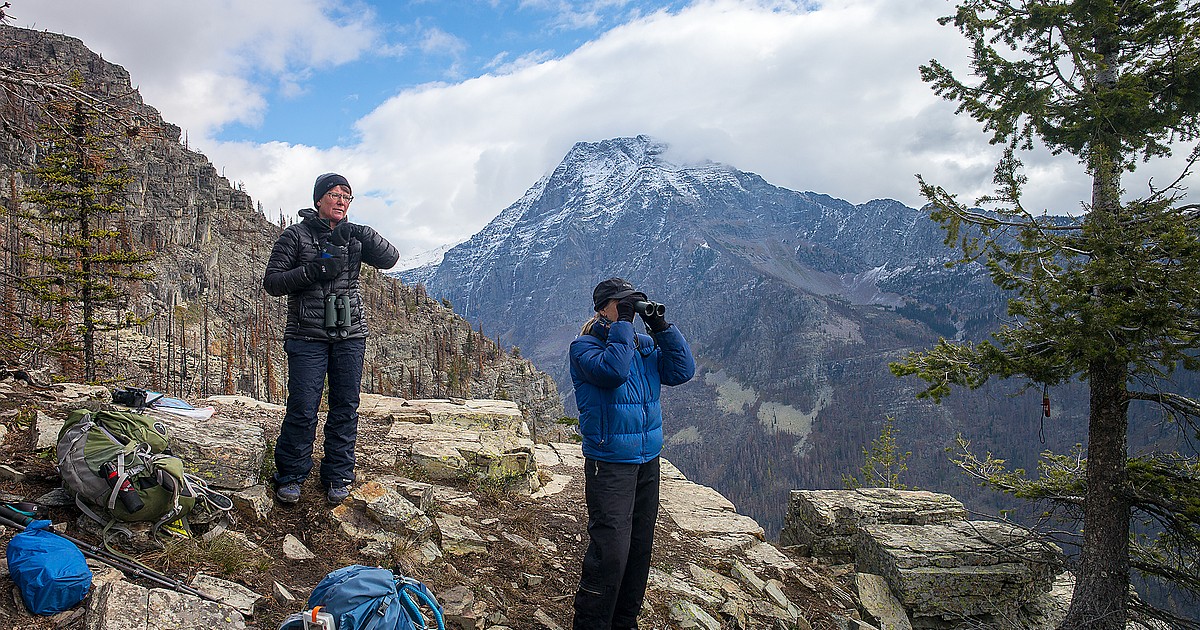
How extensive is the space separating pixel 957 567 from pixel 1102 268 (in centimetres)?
403

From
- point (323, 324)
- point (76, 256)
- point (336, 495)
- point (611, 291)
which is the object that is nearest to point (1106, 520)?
point (611, 291)

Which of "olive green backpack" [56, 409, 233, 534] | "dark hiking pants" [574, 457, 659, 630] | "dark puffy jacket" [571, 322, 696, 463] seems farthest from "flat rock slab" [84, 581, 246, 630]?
"dark puffy jacket" [571, 322, 696, 463]

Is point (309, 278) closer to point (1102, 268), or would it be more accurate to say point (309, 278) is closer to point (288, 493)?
point (288, 493)

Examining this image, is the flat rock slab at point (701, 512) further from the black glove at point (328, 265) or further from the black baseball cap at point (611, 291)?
the black glove at point (328, 265)

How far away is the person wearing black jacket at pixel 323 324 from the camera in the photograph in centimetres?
585

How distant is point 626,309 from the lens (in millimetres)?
5117

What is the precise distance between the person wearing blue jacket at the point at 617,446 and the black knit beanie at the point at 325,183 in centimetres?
283

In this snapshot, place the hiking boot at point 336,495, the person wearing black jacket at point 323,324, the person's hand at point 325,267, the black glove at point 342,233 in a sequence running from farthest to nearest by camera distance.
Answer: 1. the hiking boot at point 336,495
2. the black glove at point 342,233
3. the person wearing black jacket at point 323,324
4. the person's hand at point 325,267

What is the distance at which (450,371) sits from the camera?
7881cm

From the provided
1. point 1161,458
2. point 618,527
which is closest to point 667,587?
point 618,527

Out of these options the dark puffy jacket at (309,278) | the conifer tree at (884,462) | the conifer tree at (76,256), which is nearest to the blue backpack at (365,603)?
the dark puffy jacket at (309,278)

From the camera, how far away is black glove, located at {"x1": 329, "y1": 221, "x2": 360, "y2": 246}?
5.98 metres

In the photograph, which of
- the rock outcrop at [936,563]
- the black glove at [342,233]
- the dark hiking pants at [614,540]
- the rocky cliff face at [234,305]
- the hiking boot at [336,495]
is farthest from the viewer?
the rocky cliff face at [234,305]

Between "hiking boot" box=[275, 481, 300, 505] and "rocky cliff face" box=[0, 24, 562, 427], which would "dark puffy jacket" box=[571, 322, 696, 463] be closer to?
"hiking boot" box=[275, 481, 300, 505]
